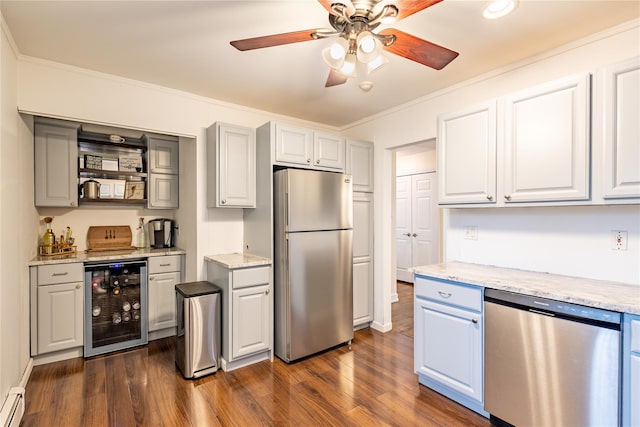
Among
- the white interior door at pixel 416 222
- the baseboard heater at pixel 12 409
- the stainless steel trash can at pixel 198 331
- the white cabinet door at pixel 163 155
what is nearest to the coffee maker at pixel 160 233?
the white cabinet door at pixel 163 155

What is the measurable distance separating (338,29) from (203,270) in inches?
97.2

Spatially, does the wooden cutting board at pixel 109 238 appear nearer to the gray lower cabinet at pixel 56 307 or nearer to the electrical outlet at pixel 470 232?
the gray lower cabinet at pixel 56 307

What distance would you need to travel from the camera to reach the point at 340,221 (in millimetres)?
3096

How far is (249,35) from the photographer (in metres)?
2.07

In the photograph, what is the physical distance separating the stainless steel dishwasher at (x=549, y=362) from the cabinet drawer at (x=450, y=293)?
7 cm

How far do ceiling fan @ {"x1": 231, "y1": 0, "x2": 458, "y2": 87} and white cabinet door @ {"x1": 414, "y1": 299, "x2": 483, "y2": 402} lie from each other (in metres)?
1.64

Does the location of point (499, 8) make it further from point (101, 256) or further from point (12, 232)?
point (101, 256)

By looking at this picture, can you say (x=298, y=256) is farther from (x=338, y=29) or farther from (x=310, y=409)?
(x=338, y=29)

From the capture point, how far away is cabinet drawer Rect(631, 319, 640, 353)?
56.3 inches

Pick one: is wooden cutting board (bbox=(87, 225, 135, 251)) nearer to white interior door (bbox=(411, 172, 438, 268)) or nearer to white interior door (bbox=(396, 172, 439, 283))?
white interior door (bbox=(396, 172, 439, 283))

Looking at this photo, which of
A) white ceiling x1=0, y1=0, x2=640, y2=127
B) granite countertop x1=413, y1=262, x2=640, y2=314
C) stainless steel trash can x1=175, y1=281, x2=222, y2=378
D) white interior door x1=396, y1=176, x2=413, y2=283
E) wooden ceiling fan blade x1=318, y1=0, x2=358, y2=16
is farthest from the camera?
white interior door x1=396, y1=176, x2=413, y2=283

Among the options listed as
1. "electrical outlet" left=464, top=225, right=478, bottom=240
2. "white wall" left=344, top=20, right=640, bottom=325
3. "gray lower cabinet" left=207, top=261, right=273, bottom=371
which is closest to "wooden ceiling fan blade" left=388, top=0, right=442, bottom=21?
"white wall" left=344, top=20, right=640, bottom=325

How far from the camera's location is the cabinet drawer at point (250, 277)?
8.59 ft

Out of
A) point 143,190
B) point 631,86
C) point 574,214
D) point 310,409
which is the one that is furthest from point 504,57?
point 143,190
